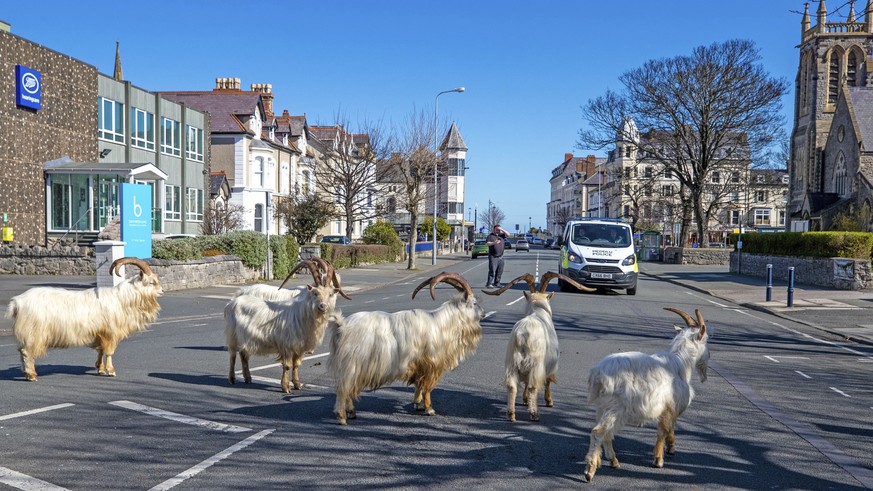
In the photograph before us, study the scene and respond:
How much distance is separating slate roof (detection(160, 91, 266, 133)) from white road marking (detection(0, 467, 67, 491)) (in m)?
50.9

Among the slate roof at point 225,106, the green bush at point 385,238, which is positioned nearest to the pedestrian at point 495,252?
the green bush at point 385,238

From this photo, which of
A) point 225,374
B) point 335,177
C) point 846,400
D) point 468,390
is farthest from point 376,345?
point 335,177

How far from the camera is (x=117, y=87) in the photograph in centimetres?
3906

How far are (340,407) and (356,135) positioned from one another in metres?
46.6

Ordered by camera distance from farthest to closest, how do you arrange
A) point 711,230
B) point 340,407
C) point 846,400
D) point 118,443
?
point 711,230 → point 846,400 → point 340,407 → point 118,443

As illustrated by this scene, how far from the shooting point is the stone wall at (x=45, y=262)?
86.8 ft

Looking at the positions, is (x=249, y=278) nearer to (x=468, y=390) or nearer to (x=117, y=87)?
(x=117, y=87)

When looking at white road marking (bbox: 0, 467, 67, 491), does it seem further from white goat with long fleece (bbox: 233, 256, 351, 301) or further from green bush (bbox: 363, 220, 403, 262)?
green bush (bbox: 363, 220, 403, 262)

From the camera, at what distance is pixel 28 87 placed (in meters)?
31.5

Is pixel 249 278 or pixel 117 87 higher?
pixel 117 87

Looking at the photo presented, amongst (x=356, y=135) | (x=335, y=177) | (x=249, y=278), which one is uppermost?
(x=356, y=135)

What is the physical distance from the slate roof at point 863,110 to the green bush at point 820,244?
29773 millimetres

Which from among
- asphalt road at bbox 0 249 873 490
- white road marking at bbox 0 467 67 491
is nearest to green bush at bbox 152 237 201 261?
asphalt road at bbox 0 249 873 490

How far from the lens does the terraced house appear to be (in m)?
31.1
